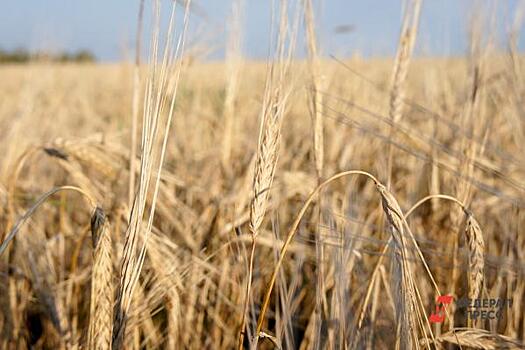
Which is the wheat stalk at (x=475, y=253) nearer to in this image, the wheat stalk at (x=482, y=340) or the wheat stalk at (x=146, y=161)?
the wheat stalk at (x=482, y=340)

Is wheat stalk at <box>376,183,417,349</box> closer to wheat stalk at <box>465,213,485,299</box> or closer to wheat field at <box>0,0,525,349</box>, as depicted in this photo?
wheat field at <box>0,0,525,349</box>

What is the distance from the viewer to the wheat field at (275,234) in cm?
65

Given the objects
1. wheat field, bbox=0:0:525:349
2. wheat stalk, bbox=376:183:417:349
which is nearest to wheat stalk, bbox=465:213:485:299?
wheat field, bbox=0:0:525:349

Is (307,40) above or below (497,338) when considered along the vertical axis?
above

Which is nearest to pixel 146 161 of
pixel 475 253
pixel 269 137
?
pixel 269 137

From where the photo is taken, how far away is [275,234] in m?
0.87

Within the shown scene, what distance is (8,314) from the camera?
102 centimetres

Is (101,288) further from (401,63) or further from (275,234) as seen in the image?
(401,63)

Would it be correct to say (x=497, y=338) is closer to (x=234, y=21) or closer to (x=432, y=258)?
(x=432, y=258)

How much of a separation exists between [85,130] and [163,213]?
1.45 m

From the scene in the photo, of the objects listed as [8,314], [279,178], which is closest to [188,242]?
[279,178]

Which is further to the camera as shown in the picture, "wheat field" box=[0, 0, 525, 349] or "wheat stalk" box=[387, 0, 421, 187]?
"wheat stalk" box=[387, 0, 421, 187]

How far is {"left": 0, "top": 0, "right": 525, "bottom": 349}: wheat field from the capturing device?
2.14 feet

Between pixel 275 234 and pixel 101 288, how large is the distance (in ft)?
1.01
